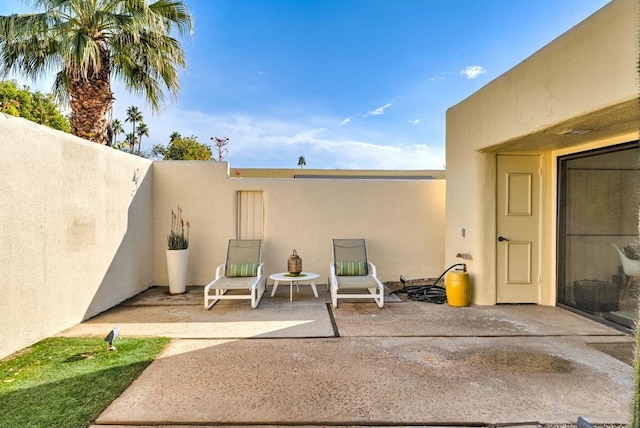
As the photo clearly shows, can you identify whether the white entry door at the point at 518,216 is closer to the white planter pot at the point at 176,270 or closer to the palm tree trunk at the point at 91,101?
the white planter pot at the point at 176,270

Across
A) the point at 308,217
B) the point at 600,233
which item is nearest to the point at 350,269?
the point at 308,217

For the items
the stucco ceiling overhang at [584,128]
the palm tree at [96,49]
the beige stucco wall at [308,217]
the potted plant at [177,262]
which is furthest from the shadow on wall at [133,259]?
the stucco ceiling overhang at [584,128]

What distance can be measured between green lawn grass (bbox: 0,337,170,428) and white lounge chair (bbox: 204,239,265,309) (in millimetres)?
1658

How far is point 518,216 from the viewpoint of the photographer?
6102 mm

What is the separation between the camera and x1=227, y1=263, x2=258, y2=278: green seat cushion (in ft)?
21.7

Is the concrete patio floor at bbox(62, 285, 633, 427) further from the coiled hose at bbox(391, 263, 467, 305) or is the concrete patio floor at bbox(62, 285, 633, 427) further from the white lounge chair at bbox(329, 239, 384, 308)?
the coiled hose at bbox(391, 263, 467, 305)

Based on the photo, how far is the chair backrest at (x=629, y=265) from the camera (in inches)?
182

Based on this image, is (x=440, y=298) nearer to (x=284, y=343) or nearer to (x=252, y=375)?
(x=284, y=343)

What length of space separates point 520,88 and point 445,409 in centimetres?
414

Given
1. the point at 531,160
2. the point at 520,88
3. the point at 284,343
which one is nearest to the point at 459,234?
the point at 531,160

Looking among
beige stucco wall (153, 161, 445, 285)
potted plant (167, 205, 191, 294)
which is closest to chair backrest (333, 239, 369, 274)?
beige stucco wall (153, 161, 445, 285)

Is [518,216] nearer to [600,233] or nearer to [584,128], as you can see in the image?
[600,233]

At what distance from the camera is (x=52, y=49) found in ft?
23.2

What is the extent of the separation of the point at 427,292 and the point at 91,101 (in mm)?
7986
